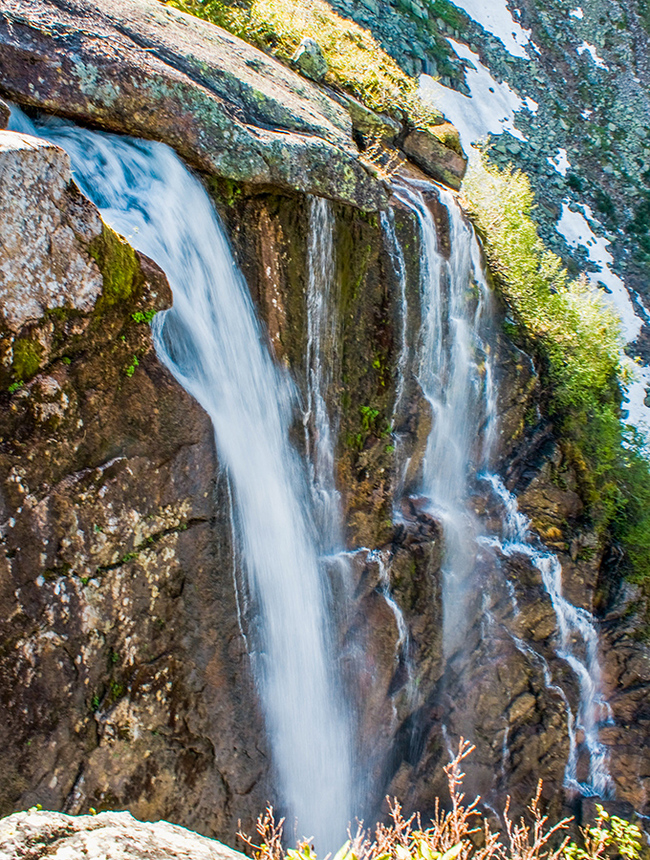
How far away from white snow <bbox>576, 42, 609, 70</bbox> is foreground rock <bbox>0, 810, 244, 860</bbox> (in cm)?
3285

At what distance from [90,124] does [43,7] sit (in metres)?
1.15

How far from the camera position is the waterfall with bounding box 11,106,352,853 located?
244 inches

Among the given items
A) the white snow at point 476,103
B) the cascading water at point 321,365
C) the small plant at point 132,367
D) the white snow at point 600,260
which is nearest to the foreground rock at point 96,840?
the small plant at point 132,367

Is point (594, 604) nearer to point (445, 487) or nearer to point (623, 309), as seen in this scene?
point (445, 487)

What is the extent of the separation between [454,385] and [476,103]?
17.8 m

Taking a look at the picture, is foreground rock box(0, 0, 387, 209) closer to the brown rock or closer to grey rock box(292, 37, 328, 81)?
grey rock box(292, 37, 328, 81)

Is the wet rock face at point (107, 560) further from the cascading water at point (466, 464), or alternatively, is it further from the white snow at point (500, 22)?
the white snow at point (500, 22)

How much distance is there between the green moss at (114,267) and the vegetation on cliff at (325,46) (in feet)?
18.8

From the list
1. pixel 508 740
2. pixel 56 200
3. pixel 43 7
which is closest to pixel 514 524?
pixel 508 740

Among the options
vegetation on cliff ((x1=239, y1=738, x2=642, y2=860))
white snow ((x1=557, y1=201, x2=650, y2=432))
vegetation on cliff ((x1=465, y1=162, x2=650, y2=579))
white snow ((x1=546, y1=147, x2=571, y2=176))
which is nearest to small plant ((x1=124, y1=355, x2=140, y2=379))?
vegetation on cliff ((x1=239, y1=738, x2=642, y2=860))

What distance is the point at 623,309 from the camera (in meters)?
21.3

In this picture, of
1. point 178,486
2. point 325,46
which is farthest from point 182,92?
point 325,46

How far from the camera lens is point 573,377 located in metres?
11.6

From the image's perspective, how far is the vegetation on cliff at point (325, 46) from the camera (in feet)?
31.5
